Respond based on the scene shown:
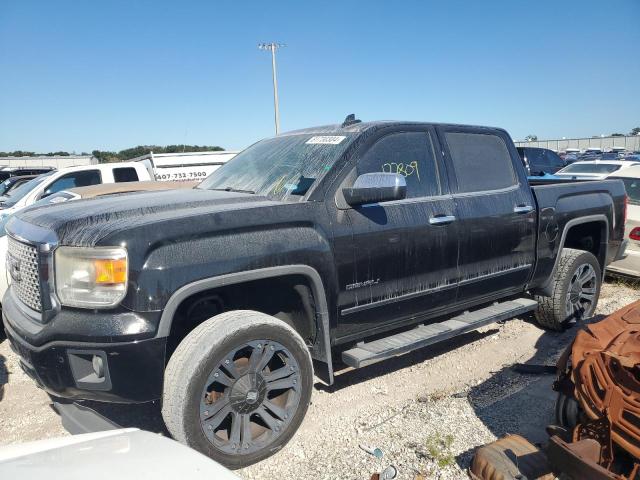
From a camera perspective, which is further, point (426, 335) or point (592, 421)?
point (426, 335)

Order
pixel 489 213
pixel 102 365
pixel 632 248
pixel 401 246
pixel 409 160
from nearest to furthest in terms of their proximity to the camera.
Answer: pixel 102 365 < pixel 401 246 < pixel 409 160 < pixel 489 213 < pixel 632 248

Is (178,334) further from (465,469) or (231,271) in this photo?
(465,469)

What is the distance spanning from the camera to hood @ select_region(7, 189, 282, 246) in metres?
2.53

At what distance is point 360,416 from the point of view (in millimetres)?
3344

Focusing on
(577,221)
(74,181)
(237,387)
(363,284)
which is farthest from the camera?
(74,181)

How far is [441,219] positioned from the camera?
361 centimetres

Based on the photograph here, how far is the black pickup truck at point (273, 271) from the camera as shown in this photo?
2459 millimetres

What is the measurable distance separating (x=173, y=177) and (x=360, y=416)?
10358 millimetres

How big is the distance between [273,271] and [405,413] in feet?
4.58

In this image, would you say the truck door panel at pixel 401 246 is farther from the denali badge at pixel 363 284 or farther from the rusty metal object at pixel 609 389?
the rusty metal object at pixel 609 389

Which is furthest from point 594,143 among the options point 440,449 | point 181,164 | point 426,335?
point 440,449

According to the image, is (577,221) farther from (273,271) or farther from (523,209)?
(273,271)

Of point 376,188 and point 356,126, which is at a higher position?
point 356,126

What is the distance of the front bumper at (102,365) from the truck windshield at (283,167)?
4.29 feet
